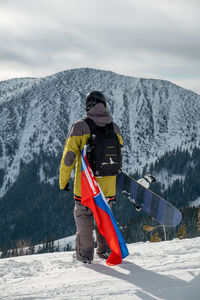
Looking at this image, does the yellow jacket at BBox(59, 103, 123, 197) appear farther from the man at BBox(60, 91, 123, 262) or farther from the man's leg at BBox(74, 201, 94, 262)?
the man's leg at BBox(74, 201, 94, 262)

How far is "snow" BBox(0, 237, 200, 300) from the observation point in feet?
12.7

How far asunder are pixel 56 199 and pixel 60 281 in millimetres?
199542

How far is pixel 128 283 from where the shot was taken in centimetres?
423

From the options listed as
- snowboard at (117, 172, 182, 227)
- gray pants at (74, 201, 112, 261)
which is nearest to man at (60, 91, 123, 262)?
gray pants at (74, 201, 112, 261)

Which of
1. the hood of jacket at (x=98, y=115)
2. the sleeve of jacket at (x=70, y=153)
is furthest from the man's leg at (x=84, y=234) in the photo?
the hood of jacket at (x=98, y=115)

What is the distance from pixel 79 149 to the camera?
5789 millimetres

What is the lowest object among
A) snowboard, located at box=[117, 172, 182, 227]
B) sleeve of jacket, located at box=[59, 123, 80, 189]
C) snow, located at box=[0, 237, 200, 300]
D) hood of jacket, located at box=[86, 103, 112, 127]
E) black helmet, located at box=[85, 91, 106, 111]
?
snow, located at box=[0, 237, 200, 300]

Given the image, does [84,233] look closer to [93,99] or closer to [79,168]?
[79,168]

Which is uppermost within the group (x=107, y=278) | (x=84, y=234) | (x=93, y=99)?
(x=93, y=99)

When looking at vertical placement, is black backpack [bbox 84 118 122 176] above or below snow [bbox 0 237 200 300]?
above

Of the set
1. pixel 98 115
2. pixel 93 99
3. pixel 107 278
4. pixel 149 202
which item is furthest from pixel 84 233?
pixel 93 99

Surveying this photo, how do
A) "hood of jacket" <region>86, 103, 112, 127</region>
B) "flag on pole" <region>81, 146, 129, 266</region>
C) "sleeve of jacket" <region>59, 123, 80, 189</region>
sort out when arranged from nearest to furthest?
1. "flag on pole" <region>81, 146, 129, 266</region>
2. "sleeve of jacket" <region>59, 123, 80, 189</region>
3. "hood of jacket" <region>86, 103, 112, 127</region>

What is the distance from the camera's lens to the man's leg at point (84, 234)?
5.74m

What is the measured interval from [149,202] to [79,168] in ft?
6.77
